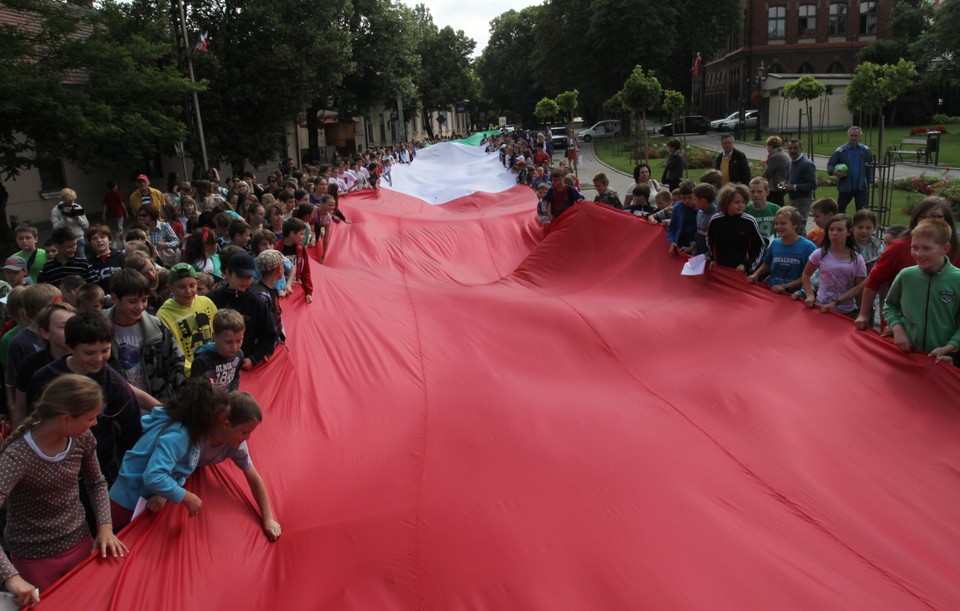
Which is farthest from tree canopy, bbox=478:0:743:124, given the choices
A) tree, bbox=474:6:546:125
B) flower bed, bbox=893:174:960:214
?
flower bed, bbox=893:174:960:214

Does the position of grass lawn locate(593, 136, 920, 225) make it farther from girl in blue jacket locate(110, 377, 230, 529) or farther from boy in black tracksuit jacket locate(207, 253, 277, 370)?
girl in blue jacket locate(110, 377, 230, 529)

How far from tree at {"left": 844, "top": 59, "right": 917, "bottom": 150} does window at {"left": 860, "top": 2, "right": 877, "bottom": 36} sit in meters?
48.7

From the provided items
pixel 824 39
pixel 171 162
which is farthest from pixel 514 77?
pixel 171 162

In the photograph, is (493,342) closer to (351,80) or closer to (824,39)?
Answer: (351,80)

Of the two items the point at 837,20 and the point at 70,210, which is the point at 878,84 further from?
the point at 837,20

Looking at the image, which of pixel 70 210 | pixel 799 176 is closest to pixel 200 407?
pixel 70 210

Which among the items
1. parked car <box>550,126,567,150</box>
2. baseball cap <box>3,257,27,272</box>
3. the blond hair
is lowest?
the blond hair

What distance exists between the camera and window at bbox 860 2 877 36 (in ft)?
180

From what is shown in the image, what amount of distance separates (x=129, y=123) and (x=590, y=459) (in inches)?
505

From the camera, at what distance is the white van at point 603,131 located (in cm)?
5497

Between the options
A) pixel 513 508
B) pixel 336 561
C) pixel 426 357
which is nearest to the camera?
pixel 336 561

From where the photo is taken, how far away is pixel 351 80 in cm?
3509

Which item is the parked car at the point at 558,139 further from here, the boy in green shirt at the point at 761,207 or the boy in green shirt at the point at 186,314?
the boy in green shirt at the point at 186,314

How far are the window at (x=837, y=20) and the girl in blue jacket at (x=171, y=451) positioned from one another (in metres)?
62.0
